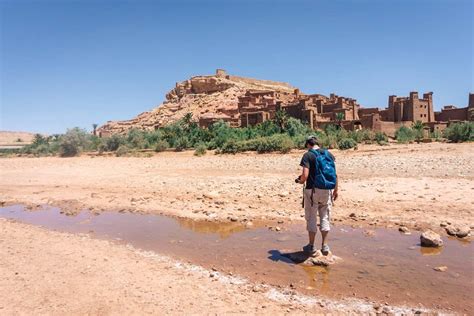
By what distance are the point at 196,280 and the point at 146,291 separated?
25.5 inches

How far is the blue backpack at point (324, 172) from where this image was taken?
553cm

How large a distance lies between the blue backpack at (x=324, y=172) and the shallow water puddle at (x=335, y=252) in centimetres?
109

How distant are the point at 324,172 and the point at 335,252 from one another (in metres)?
1.26

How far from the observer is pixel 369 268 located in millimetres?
5133

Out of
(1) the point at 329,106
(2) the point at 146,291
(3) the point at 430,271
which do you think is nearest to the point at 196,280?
(2) the point at 146,291

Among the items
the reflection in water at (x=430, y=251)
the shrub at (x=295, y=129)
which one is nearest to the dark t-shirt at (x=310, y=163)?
the reflection in water at (x=430, y=251)

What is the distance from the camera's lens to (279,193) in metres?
10.1

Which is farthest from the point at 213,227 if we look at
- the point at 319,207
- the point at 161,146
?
the point at 161,146

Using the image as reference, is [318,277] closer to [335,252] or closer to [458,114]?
[335,252]

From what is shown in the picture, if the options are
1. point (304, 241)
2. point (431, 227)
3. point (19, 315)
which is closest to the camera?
point (19, 315)

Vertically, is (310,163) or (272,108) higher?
(272,108)

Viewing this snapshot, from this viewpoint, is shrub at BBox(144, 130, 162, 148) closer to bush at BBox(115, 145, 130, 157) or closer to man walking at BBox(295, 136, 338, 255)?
bush at BBox(115, 145, 130, 157)

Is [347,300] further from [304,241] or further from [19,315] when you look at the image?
[19,315]

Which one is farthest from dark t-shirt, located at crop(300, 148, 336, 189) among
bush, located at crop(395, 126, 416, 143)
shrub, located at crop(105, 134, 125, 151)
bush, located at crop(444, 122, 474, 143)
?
shrub, located at crop(105, 134, 125, 151)
